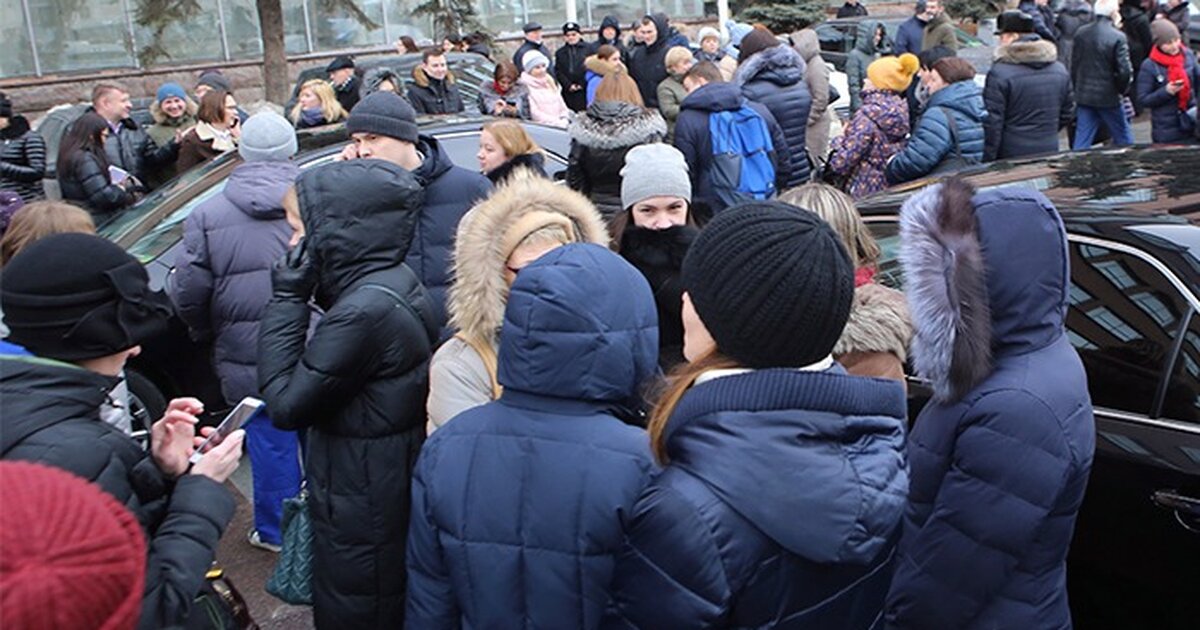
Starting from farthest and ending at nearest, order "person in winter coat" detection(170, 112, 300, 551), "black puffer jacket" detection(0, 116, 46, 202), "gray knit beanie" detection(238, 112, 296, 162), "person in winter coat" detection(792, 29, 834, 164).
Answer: "person in winter coat" detection(792, 29, 834, 164)
"black puffer jacket" detection(0, 116, 46, 202)
"gray knit beanie" detection(238, 112, 296, 162)
"person in winter coat" detection(170, 112, 300, 551)

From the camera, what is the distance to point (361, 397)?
3.16 metres

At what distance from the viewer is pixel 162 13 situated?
1662 cm

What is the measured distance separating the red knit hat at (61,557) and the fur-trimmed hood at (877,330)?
2.10 metres

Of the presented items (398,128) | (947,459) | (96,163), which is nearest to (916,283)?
(947,459)

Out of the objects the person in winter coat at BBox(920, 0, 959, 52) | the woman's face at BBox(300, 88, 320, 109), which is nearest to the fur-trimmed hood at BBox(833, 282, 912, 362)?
the woman's face at BBox(300, 88, 320, 109)

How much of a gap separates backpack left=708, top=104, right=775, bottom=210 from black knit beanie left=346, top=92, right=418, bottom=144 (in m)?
2.26

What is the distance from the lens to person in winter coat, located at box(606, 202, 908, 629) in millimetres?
1959

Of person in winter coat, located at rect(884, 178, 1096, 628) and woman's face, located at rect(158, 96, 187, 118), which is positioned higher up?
woman's face, located at rect(158, 96, 187, 118)

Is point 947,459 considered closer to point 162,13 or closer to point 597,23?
point 162,13

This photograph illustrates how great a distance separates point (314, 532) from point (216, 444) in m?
0.63

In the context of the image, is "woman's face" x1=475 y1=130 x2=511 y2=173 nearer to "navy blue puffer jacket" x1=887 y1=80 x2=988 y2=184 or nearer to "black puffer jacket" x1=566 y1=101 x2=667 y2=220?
"black puffer jacket" x1=566 y1=101 x2=667 y2=220

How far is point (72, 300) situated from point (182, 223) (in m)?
3.89

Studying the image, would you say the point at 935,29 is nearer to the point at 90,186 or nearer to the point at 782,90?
the point at 782,90

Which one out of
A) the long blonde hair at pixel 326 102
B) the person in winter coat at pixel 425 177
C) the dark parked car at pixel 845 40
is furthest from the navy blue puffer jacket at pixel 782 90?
the dark parked car at pixel 845 40
